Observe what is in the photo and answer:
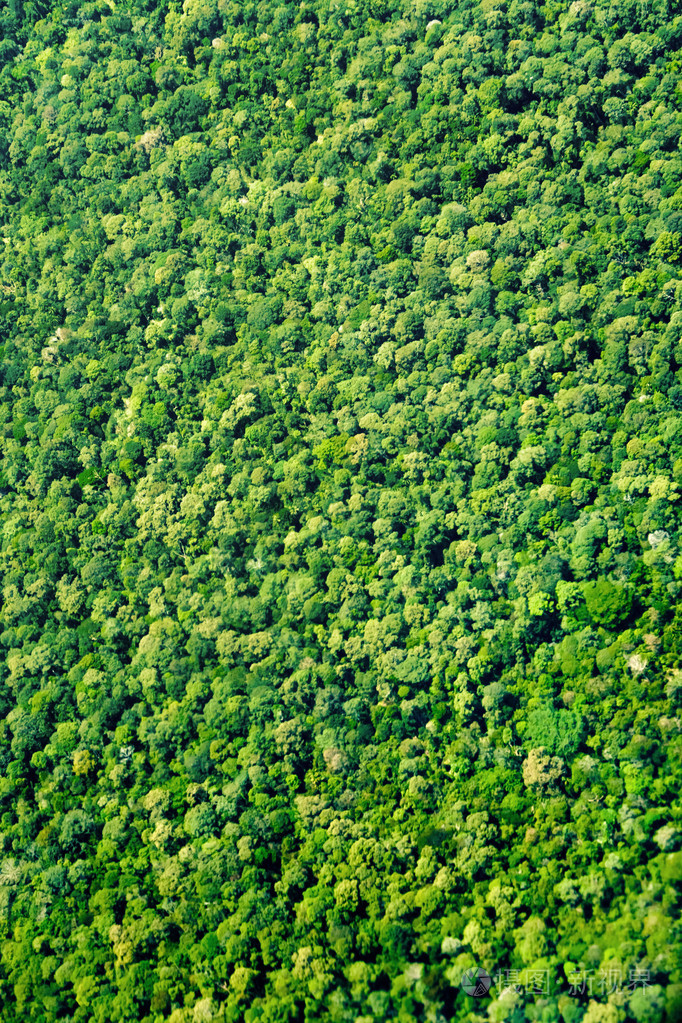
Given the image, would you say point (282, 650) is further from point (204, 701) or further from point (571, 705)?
point (571, 705)

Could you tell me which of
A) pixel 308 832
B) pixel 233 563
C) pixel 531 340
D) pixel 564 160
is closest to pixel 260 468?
pixel 233 563

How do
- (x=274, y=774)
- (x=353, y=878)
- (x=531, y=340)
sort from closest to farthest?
1. (x=353, y=878)
2. (x=274, y=774)
3. (x=531, y=340)

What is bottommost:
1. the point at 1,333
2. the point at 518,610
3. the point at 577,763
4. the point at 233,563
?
the point at 577,763

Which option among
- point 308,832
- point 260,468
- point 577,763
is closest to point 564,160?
point 260,468

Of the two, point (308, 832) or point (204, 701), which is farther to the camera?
point (204, 701)

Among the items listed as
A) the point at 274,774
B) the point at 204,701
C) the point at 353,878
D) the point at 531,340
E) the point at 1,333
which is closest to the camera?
the point at 353,878

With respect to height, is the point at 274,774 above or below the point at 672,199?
below

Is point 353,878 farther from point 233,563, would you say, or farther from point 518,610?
point 233,563
